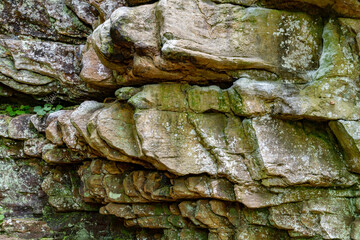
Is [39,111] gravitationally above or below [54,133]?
above

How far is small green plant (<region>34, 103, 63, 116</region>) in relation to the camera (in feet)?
26.6

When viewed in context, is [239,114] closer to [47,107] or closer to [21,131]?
[47,107]

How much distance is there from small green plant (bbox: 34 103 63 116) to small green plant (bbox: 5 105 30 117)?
2.23 ft

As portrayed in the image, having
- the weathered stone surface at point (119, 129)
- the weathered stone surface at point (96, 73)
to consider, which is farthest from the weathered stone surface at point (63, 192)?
the weathered stone surface at point (119, 129)

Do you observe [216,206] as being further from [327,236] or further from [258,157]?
[327,236]

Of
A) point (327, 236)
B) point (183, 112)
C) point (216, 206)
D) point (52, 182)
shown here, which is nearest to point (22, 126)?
point (52, 182)

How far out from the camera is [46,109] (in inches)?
324

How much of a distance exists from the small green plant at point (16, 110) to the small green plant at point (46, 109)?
679 mm

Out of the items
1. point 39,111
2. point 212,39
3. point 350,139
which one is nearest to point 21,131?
point 39,111

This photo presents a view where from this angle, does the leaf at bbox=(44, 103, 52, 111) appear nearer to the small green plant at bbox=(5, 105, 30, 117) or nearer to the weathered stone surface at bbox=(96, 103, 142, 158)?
the small green plant at bbox=(5, 105, 30, 117)

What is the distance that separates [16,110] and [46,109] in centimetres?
110

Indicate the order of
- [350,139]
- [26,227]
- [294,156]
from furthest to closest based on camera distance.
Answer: [26,227], [294,156], [350,139]

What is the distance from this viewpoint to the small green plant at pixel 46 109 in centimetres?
812

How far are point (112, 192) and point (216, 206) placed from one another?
7.58 feet
